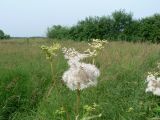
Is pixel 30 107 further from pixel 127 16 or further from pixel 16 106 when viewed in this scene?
pixel 127 16

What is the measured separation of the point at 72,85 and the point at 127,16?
78.9ft

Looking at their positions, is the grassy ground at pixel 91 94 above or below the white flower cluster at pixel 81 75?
below

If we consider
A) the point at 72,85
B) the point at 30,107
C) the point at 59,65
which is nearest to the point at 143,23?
the point at 59,65

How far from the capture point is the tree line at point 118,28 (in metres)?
24.4

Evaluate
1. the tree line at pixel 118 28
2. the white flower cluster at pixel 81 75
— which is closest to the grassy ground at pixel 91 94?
the white flower cluster at pixel 81 75

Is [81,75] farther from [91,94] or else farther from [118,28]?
[118,28]

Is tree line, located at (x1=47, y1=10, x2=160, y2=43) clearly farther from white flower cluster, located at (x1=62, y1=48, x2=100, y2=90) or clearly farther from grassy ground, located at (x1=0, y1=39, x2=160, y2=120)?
white flower cluster, located at (x1=62, y1=48, x2=100, y2=90)

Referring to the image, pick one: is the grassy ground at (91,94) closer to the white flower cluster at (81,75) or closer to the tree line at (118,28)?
the white flower cluster at (81,75)

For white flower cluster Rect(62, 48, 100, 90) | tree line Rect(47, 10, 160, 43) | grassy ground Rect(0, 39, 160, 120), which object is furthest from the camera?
tree line Rect(47, 10, 160, 43)

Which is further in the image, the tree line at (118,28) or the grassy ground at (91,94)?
the tree line at (118,28)

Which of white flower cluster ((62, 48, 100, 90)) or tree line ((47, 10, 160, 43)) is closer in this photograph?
white flower cluster ((62, 48, 100, 90))

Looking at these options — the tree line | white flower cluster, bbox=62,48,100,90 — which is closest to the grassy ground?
white flower cluster, bbox=62,48,100,90

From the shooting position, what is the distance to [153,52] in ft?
32.5

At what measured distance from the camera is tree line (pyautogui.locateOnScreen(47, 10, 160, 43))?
959 inches
